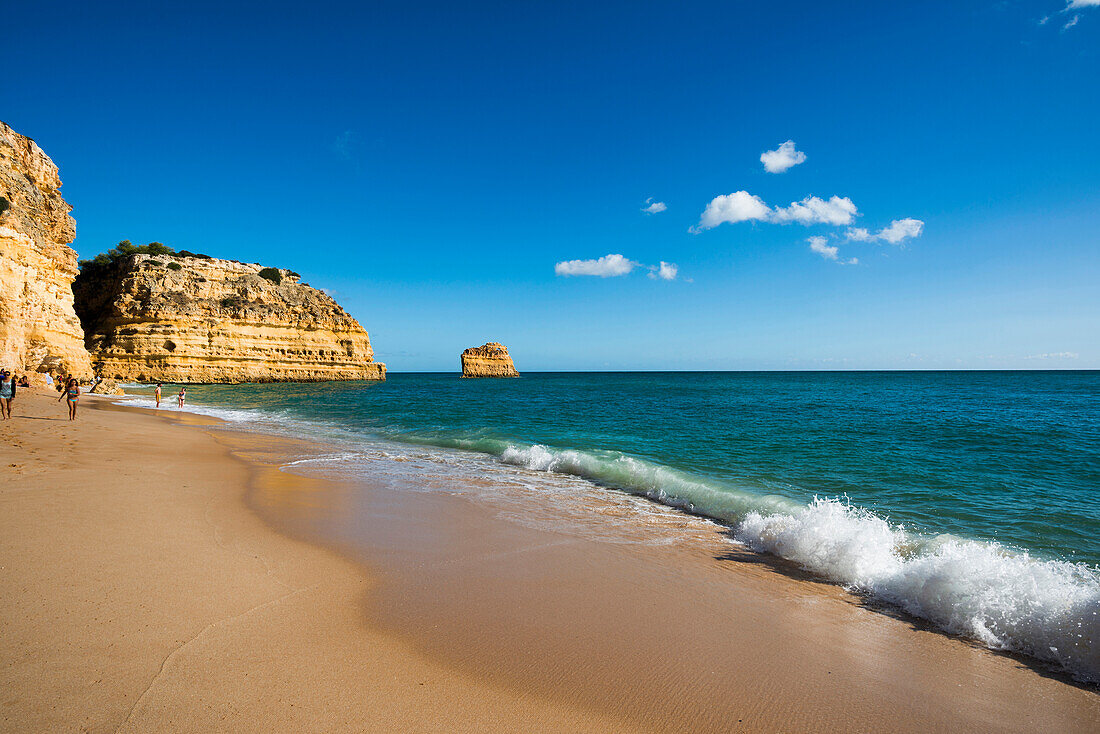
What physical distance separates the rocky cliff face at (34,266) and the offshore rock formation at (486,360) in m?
85.1

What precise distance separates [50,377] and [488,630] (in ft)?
109

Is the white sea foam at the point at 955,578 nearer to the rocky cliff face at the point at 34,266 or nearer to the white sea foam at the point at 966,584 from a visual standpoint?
the white sea foam at the point at 966,584

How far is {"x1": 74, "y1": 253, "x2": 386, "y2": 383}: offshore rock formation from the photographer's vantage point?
4359 cm

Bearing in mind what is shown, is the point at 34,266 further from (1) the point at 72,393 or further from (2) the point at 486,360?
(2) the point at 486,360

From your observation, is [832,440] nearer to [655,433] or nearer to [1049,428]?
[655,433]

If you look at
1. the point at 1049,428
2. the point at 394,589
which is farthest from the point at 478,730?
the point at 1049,428

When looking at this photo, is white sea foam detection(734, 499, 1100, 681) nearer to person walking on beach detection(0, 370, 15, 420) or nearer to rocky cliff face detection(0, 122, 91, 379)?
person walking on beach detection(0, 370, 15, 420)

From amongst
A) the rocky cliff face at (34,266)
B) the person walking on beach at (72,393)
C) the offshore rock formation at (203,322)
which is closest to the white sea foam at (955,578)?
the person walking on beach at (72,393)

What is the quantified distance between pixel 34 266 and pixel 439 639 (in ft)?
109

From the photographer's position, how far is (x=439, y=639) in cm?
370

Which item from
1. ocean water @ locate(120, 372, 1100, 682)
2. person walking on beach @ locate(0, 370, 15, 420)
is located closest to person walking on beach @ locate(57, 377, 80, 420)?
person walking on beach @ locate(0, 370, 15, 420)

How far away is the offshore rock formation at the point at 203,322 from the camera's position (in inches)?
1716

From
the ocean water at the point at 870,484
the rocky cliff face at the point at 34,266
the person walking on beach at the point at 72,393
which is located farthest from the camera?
the rocky cliff face at the point at 34,266

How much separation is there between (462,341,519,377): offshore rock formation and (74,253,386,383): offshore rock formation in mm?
53042
